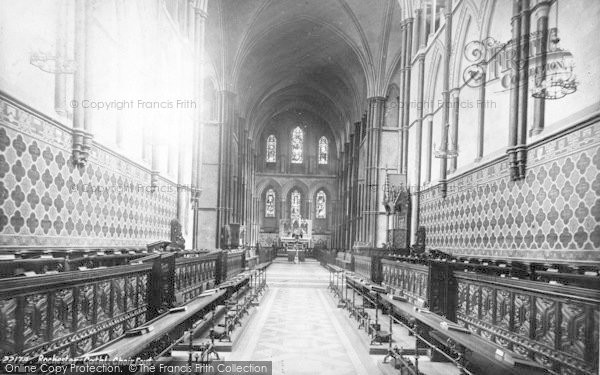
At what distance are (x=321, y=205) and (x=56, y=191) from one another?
37.3 meters

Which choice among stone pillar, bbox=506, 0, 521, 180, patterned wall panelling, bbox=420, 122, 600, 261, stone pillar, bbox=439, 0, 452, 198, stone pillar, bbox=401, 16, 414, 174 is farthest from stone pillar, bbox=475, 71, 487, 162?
stone pillar, bbox=401, 16, 414, 174

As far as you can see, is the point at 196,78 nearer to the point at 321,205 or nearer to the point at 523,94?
the point at 523,94

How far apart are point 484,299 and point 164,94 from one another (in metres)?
10.3

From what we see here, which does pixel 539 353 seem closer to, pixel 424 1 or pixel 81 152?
pixel 81 152

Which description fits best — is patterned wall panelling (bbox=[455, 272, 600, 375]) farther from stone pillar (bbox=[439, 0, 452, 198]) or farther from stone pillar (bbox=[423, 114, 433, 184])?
stone pillar (bbox=[423, 114, 433, 184])

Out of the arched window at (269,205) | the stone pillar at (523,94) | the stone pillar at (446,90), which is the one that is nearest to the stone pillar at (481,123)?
the stone pillar at (446,90)

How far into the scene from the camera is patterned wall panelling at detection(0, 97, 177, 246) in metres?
6.06

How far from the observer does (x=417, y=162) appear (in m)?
16.0

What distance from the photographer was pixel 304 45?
28.8 meters

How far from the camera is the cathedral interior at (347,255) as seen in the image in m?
4.36

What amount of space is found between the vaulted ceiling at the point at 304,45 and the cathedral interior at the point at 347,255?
688cm

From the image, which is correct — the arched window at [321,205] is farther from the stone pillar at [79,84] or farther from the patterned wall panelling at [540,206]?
the stone pillar at [79,84]

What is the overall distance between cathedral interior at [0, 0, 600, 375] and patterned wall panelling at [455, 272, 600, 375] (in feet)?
0.08

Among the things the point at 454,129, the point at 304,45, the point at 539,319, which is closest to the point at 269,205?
the point at 304,45
